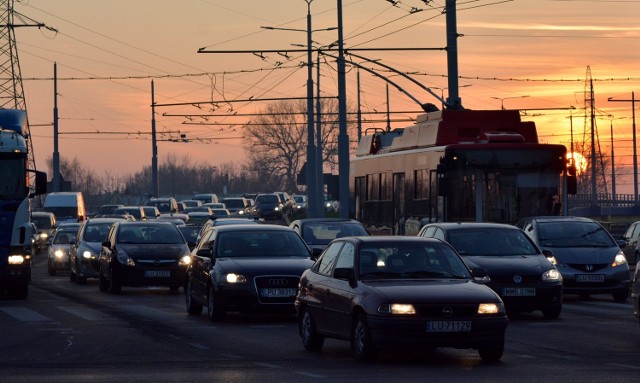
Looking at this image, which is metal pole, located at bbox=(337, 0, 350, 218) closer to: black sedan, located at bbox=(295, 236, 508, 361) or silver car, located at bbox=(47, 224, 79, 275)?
silver car, located at bbox=(47, 224, 79, 275)

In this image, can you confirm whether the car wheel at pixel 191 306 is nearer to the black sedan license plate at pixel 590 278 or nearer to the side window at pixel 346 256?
the black sedan license plate at pixel 590 278

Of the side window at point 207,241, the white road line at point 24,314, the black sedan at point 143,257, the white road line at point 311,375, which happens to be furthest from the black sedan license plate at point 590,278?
the white road line at point 311,375

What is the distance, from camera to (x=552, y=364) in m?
15.4

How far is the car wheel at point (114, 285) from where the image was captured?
103ft

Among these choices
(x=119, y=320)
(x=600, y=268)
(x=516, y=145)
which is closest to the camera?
(x=119, y=320)

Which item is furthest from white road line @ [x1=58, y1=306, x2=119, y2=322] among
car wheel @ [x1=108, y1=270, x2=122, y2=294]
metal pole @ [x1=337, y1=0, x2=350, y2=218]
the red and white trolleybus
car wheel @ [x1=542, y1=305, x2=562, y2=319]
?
metal pole @ [x1=337, y1=0, x2=350, y2=218]

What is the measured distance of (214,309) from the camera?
2217 centimetres

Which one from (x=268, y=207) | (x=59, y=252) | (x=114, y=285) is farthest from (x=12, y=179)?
(x=268, y=207)

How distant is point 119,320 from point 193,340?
429 centimetres

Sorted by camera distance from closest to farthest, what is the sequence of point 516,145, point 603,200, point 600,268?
point 600,268
point 516,145
point 603,200

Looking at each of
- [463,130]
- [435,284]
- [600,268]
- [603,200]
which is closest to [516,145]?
[463,130]

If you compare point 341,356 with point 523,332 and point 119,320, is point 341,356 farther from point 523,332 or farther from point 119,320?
point 119,320

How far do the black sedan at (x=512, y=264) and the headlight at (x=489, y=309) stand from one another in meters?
6.77

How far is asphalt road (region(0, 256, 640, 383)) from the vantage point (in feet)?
46.9
